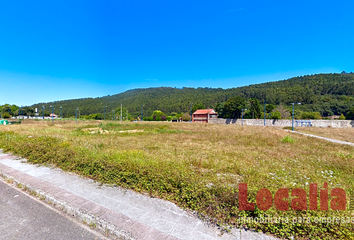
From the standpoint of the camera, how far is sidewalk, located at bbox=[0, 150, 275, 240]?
2648 millimetres

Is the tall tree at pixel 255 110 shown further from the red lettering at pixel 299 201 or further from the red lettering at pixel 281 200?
the red lettering at pixel 281 200

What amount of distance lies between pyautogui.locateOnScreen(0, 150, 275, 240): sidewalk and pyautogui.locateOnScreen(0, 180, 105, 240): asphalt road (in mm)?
165

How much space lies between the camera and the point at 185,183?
3.68 metres

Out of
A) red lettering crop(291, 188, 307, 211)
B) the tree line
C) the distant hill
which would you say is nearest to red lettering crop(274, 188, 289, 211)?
red lettering crop(291, 188, 307, 211)

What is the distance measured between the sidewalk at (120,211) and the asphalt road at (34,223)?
17cm

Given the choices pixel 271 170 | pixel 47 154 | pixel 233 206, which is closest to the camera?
pixel 233 206

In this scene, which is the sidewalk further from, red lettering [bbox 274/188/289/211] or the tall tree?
the tall tree

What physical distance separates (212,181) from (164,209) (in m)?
1.22

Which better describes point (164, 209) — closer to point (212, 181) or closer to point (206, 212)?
point (206, 212)

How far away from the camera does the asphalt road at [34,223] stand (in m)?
2.78

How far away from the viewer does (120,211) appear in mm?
3270

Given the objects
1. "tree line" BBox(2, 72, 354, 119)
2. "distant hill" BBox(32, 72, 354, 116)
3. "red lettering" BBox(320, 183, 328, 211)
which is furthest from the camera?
"distant hill" BBox(32, 72, 354, 116)

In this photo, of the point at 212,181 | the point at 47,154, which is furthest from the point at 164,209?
the point at 47,154

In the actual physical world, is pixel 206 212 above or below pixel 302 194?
below
